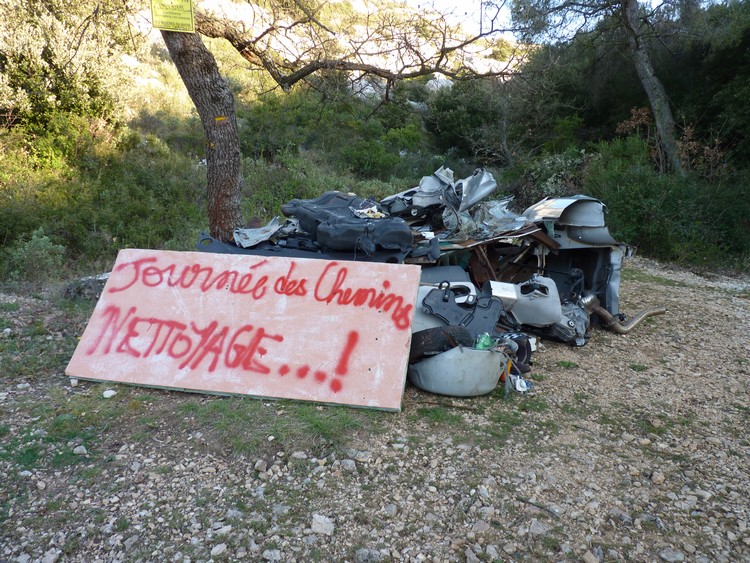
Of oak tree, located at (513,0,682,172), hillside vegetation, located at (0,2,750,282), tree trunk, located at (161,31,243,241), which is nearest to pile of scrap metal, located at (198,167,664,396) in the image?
tree trunk, located at (161,31,243,241)

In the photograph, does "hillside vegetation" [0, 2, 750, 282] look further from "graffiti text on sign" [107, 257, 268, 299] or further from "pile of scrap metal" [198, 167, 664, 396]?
"graffiti text on sign" [107, 257, 268, 299]

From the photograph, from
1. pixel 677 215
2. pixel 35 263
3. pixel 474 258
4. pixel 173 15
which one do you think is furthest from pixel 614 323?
pixel 35 263

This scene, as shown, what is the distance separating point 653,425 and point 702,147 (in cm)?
1172

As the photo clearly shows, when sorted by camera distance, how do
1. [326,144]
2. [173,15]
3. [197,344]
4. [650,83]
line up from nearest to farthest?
1. [197,344]
2. [173,15]
3. [650,83]
4. [326,144]

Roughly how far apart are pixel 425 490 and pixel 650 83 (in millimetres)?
14517

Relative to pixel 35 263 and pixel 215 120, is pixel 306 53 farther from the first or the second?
pixel 35 263

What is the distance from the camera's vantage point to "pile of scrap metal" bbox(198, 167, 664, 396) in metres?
3.75

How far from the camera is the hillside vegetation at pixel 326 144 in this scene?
9.13 metres

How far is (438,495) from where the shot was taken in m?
2.69

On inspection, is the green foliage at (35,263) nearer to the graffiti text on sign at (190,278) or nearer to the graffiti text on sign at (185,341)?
the graffiti text on sign at (190,278)

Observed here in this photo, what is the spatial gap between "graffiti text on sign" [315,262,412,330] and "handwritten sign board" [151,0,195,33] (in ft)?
→ 9.37

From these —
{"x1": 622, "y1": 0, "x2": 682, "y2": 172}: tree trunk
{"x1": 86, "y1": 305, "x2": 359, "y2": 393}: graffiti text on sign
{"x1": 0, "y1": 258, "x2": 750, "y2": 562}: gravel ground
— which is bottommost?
{"x1": 0, "y1": 258, "x2": 750, "y2": 562}: gravel ground

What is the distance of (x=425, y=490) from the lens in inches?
107

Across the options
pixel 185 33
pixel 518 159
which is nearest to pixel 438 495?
pixel 185 33
